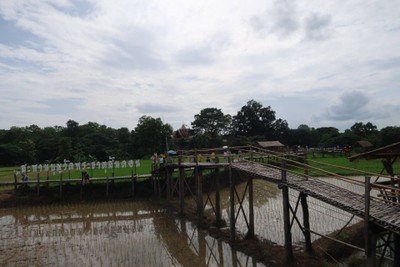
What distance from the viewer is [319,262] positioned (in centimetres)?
1122

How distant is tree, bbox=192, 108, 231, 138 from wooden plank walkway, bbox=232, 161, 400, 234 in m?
55.6

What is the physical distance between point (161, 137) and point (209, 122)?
57.2 ft

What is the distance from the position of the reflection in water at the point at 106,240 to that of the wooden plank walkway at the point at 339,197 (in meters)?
3.26

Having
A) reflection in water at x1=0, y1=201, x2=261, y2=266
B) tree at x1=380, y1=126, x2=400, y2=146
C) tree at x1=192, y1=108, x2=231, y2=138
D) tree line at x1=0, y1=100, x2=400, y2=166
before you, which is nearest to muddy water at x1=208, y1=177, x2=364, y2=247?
reflection in water at x1=0, y1=201, x2=261, y2=266

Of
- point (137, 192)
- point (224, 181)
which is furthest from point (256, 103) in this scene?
point (137, 192)

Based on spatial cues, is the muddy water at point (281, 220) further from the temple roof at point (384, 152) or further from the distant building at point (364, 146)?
the distant building at point (364, 146)

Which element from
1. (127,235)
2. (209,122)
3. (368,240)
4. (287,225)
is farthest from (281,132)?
(368,240)

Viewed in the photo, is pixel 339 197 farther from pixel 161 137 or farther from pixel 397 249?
pixel 161 137

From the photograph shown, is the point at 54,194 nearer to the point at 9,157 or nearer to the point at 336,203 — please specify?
the point at 336,203

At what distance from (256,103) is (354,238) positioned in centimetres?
6422

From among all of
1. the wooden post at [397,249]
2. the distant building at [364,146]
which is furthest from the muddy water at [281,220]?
the distant building at [364,146]

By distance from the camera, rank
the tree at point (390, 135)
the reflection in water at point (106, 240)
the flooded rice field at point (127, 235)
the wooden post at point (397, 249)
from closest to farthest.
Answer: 1. the wooden post at point (397, 249)
2. the reflection in water at point (106, 240)
3. the flooded rice field at point (127, 235)
4. the tree at point (390, 135)

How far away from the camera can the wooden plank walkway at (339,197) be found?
811 cm

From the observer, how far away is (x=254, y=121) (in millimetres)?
74125
